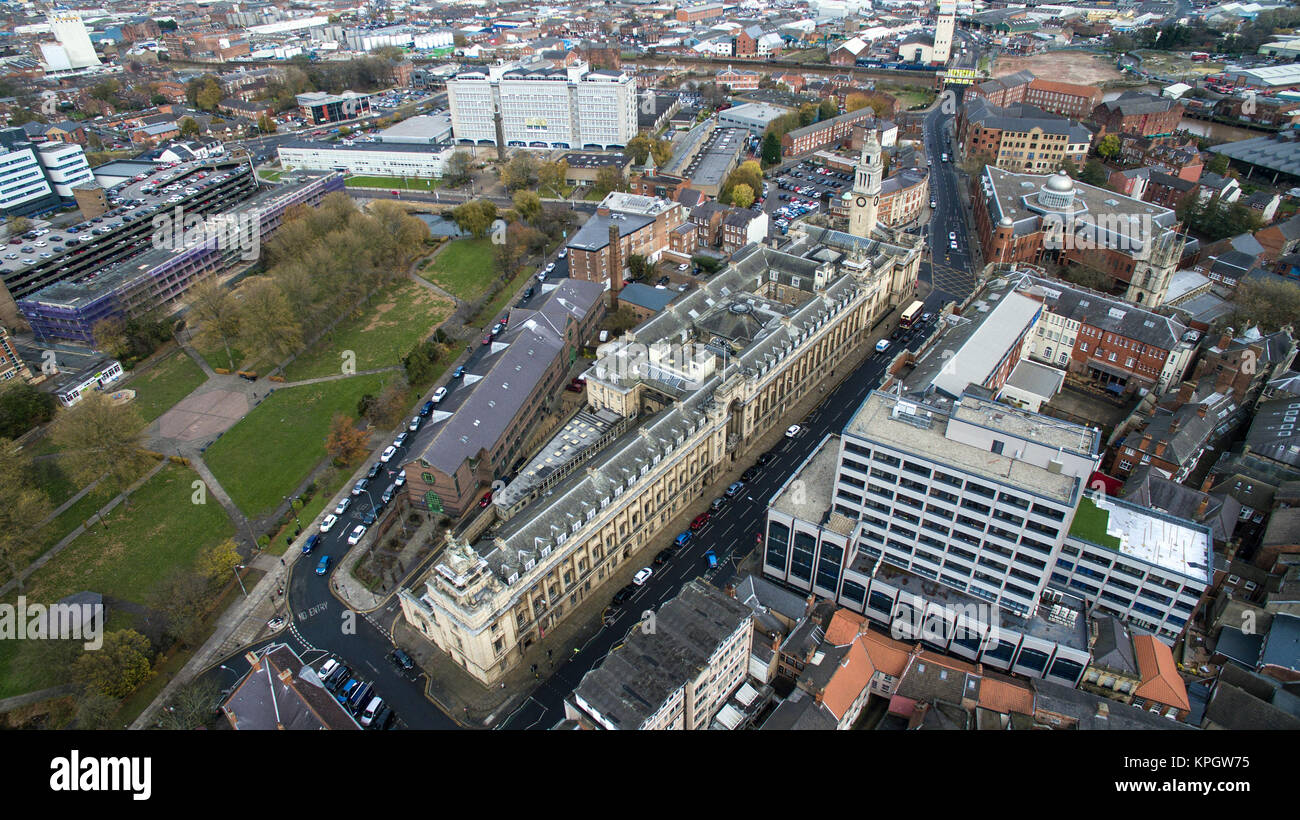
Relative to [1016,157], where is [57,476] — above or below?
below

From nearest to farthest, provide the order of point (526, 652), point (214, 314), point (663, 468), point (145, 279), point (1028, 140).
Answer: point (526, 652), point (663, 468), point (214, 314), point (145, 279), point (1028, 140)

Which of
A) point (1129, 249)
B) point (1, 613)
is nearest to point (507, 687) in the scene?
point (1, 613)

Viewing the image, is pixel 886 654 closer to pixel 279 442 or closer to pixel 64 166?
pixel 279 442

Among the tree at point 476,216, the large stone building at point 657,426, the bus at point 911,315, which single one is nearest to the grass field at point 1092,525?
the large stone building at point 657,426

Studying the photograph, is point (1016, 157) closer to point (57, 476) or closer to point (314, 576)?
point (314, 576)

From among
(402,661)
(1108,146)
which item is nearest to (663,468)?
(402,661)

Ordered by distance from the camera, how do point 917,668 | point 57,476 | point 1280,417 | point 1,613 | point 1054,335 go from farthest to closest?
point 1054,335
point 57,476
point 1280,417
point 1,613
point 917,668
